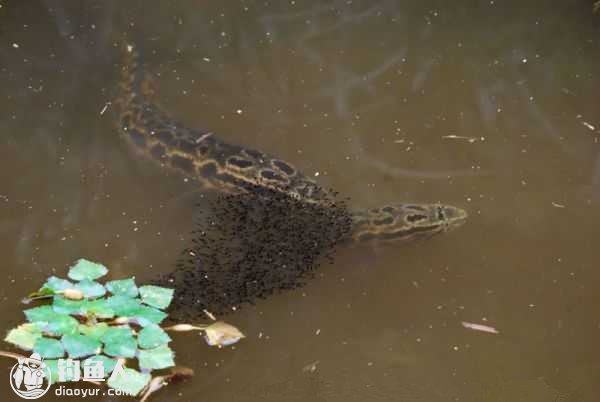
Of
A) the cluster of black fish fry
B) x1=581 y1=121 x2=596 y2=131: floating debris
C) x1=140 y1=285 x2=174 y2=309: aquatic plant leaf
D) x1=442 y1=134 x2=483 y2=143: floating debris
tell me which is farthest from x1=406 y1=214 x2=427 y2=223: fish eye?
x1=140 y1=285 x2=174 y2=309: aquatic plant leaf

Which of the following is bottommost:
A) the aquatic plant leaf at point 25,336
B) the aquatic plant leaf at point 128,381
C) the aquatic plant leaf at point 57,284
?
the aquatic plant leaf at point 128,381

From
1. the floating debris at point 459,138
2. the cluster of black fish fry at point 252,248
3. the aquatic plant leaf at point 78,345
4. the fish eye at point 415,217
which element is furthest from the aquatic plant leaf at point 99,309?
the floating debris at point 459,138

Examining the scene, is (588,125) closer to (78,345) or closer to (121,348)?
(121,348)

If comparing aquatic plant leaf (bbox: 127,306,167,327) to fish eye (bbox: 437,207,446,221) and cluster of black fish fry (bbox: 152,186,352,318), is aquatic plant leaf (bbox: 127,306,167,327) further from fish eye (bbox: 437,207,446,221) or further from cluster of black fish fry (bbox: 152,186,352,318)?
fish eye (bbox: 437,207,446,221)

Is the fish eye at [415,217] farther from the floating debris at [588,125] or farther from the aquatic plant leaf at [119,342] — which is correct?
the aquatic plant leaf at [119,342]

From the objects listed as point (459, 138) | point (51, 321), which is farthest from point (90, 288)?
point (459, 138)
